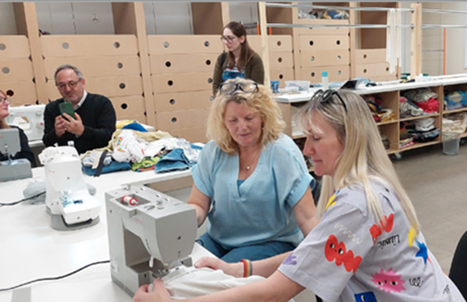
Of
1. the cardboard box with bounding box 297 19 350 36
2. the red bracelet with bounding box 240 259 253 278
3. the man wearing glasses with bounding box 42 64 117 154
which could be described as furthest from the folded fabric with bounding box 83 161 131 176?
the cardboard box with bounding box 297 19 350 36

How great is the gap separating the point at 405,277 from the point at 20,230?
4.23ft

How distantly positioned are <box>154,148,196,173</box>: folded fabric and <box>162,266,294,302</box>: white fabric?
1.25 m

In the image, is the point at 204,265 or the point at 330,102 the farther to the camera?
the point at 204,265

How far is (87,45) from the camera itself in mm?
3848

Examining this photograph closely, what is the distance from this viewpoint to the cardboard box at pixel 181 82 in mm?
4301

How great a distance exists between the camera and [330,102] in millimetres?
1044

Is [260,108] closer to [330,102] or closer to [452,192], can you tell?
[330,102]

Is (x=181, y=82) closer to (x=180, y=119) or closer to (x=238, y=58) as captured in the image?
(x=180, y=119)

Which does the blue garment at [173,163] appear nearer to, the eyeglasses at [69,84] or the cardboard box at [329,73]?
the eyeglasses at [69,84]

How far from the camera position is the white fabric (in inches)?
37.4

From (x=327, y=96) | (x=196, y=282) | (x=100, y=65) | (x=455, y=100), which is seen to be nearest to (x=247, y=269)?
(x=196, y=282)

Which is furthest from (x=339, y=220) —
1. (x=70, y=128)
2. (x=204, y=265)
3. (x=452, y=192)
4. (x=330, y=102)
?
(x=452, y=192)

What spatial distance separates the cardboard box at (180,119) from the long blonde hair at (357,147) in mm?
3372

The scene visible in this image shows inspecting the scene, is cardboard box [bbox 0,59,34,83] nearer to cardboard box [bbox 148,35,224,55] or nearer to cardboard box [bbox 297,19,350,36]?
cardboard box [bbox 148,35,224,55]
